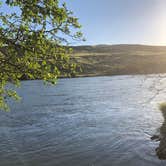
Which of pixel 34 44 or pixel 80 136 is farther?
pixel 80 136

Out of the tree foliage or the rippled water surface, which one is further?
the rippled water surface

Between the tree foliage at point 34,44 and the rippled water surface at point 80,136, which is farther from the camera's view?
the rippled water surface at point 80,136

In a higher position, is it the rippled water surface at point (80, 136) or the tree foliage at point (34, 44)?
the tree foliage at point (34, 44)

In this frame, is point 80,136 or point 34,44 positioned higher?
point 34,44

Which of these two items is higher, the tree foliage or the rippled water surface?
the tree foliage

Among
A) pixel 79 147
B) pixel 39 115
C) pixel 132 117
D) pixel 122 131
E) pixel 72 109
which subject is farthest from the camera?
pixel 72 109

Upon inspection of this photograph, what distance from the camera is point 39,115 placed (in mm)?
41562

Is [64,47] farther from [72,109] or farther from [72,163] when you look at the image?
[72,109]

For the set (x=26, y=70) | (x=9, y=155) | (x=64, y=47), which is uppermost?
(x=64, y=47)

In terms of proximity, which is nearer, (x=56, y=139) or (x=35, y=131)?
(x=56, y=139)

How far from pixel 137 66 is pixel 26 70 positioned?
162914mm

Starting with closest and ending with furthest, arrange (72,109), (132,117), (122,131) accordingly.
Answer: (122,131) → (132,117) → (72,109)

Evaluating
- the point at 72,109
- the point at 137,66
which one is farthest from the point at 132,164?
the point at 137,66

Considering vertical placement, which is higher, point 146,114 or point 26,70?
point 26,70
